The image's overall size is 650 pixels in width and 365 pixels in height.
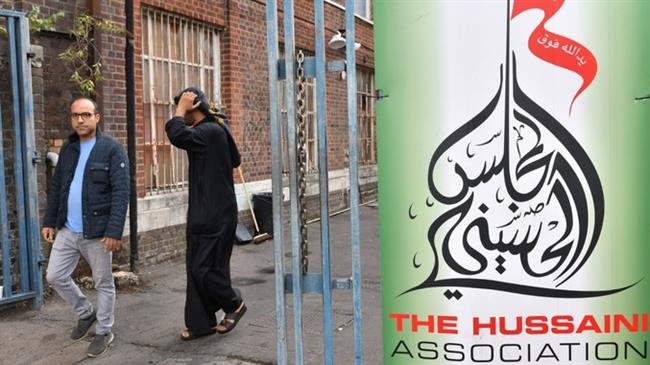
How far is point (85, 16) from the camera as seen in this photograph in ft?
21.6

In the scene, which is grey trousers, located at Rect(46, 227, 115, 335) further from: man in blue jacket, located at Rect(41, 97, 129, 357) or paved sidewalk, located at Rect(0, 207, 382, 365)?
paved sidewalk, located at Rect(0, 207, 382, 365)

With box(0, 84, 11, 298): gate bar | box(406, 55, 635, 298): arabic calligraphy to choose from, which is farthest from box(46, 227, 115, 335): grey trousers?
box(406, 55, 635, 298): arabic calligraphy

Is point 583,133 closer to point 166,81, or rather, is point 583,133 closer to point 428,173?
point 428,173

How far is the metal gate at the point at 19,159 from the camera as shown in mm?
5543

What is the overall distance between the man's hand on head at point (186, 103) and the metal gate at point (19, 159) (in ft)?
5.58

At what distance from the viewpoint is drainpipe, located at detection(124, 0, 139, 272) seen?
23.4 ft

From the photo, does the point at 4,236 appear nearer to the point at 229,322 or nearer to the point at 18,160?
the point at 18,160

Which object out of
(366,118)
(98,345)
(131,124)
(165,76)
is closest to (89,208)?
(98,345)

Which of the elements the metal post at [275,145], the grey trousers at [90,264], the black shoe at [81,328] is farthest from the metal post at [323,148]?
the black shoe at [81,328]

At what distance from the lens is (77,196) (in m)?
4.72

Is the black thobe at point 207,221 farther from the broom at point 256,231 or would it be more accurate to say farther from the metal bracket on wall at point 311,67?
the broom at point 256,231

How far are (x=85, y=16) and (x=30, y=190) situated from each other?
1.92 metres

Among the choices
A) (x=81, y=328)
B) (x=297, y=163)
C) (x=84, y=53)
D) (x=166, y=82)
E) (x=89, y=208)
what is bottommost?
(x=81, y=328)

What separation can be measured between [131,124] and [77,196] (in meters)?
2.61
